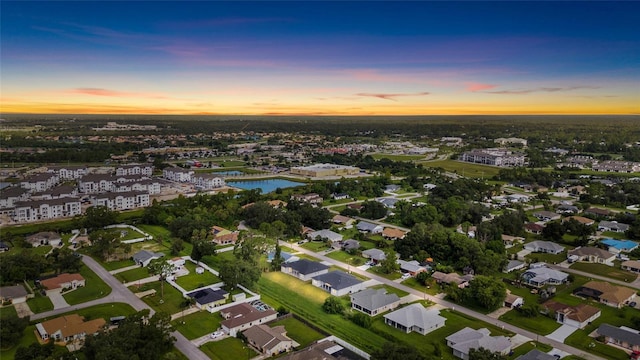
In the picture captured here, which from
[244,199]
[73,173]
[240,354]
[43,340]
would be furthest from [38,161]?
[240,354]

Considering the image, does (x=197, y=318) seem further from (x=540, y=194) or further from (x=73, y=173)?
(x=73, y=173)

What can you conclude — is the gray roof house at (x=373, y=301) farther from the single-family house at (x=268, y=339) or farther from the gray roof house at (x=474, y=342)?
the single-family house at (x=268, y=339)

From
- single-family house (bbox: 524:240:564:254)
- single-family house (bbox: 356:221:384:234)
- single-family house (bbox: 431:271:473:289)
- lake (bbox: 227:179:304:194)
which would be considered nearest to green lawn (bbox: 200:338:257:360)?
single-family house (bbox: 431:271:473:289)

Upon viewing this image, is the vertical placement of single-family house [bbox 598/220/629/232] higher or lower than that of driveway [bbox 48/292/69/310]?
higher

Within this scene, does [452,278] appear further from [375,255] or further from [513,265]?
[375,255]

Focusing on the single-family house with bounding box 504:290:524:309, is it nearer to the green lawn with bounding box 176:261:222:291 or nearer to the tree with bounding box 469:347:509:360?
the tree with bounding box 469:347:509:360

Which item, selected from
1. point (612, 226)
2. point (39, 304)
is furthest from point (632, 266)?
point (39, 304)
